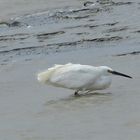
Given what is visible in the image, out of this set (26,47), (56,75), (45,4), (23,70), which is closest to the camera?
(56,75)

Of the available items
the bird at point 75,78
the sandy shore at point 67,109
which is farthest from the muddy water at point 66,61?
the bird at point 75,78

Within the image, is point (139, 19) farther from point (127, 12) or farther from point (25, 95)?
point (25, 95)

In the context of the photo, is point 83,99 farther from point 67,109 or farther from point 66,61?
point 66,61

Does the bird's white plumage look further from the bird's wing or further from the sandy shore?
the sandy shore

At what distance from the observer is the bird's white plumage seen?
9.91 meters

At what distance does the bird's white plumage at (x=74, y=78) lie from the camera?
991 cm

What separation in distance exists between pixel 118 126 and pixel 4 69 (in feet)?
18.1

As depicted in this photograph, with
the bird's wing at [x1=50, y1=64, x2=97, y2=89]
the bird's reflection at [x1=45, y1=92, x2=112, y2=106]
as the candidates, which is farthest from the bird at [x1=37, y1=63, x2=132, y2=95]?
the bird's reflection at [x1=45, y1=92, x2=112, y2=106]

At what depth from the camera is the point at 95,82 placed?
1005 centimetres

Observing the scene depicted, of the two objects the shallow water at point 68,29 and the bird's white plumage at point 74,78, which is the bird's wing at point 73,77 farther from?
the shallow water at point 68,29

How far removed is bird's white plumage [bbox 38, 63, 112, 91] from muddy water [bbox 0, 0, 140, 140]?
0.50ft

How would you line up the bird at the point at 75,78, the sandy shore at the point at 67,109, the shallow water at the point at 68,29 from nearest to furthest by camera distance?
the sandy shore at the point at 67,109
the bird at the point at 75,78
the shallow water at the point at 68,29

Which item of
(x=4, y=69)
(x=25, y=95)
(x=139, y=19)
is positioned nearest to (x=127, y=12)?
(x=139, y=19)

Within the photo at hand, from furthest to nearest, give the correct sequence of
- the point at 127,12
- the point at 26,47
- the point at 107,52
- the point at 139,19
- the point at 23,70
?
1. the point at 127,12
2. the point at 139,19
3. the point at 26,47
4. the point at 107,52
5. the point at 23,70
